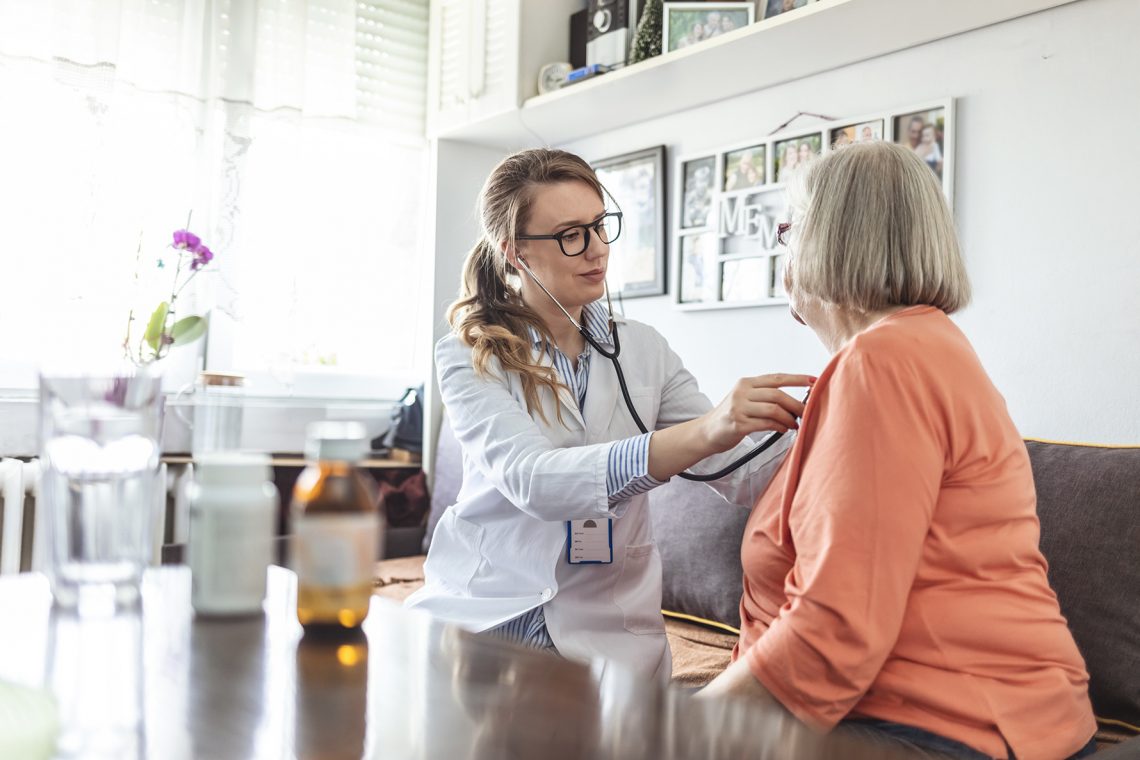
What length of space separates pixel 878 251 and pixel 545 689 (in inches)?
27.3

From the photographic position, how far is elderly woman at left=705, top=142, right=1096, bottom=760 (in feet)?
3.03

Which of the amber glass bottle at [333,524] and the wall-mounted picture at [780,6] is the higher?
the wall-mounted picture at [780,6]

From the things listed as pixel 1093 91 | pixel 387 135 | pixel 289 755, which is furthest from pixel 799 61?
pixel 289 755

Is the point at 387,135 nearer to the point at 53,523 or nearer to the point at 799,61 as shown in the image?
the point at 799,61

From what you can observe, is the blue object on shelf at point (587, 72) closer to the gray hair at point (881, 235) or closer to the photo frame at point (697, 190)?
the photo frame at point (697, 190)

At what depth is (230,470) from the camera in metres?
0.80

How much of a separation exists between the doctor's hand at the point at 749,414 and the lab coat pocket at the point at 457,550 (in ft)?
1.56

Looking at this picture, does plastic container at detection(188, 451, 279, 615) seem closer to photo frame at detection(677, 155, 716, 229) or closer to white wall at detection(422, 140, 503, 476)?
photo frame at detection(677, 155, 716, 229)

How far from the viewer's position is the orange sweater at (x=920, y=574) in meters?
0.92

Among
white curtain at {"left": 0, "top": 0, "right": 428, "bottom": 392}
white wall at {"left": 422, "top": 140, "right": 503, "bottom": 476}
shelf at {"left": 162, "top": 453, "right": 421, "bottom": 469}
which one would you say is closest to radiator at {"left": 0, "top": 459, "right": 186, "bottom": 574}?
shelf at {"left": 162, "top": 453, "right": 421, "bottom": 469}

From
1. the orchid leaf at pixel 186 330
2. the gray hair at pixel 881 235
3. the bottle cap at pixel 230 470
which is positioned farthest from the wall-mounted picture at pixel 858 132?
the orchid leaf at pixel 186 330

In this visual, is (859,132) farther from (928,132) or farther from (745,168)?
(745,168)

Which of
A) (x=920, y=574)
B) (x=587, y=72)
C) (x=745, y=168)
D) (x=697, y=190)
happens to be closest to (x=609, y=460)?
(x=920, y=574)

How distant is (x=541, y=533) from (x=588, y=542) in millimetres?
74
